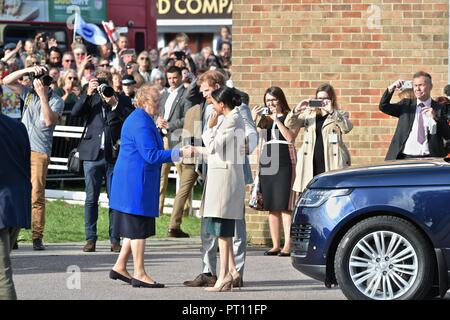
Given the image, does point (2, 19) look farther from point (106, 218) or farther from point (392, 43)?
point (392, 43)

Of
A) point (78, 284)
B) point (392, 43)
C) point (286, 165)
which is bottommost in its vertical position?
point (78, 284)

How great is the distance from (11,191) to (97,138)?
5373mm

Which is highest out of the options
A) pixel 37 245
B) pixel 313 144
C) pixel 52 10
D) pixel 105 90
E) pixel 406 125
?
pixel 52 10

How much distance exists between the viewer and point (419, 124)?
14.3m

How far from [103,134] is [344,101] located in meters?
2.73

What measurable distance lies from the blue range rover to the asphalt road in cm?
57

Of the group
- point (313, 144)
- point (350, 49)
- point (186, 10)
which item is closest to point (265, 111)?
point (313, 144)

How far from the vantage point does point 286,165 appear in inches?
596

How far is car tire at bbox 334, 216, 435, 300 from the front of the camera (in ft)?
36.7

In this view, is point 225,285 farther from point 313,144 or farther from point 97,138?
point 97,138

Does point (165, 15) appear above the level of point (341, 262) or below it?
above

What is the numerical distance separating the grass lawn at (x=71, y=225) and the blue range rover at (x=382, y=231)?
556cm

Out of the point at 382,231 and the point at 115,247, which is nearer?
the point at 382,231
